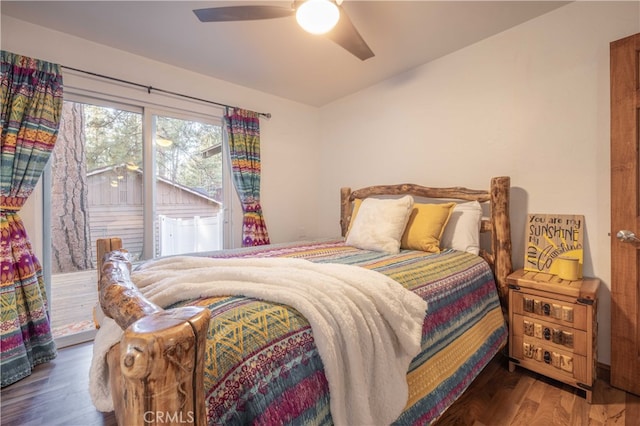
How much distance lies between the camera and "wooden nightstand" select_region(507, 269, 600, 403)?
5.11 feet

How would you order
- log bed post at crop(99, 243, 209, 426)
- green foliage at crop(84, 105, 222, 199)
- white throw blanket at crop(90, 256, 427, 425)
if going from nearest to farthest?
log bed post at crop(99, 243, 209, 426) → white throw blanket at crop(90, 256, 427, 425) → green foliage at crop(84, 105, 222, 199)

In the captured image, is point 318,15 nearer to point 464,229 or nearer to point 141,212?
point 464,229

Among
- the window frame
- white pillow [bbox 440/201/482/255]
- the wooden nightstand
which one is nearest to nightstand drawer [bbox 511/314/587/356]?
the wooden nightstand

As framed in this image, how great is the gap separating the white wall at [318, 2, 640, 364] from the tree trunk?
2790 millimetres

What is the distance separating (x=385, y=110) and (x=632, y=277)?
2.31 m

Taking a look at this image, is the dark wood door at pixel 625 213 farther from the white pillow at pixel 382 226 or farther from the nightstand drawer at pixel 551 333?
the white pillow at pixel 382 226

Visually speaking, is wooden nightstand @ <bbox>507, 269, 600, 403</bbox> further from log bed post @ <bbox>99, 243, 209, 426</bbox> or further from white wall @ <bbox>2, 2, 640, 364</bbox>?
log bed post @ <bbox>99, 243, 209, 426</bbox>

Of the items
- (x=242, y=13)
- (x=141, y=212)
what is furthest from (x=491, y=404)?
(x=141, y=212)

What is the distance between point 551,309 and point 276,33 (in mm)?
2615

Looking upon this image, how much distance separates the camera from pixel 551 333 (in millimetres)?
1676

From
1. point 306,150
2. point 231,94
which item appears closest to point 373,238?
point 306,150

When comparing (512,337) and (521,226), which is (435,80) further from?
(512,337)

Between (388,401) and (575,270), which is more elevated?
(575,270)

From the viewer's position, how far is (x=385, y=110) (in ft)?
10.0
